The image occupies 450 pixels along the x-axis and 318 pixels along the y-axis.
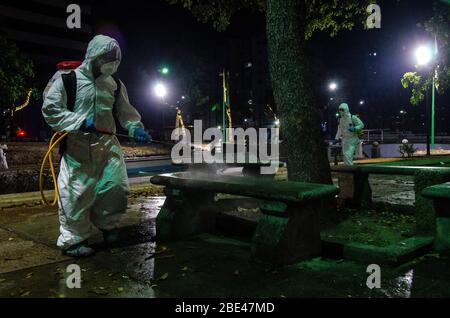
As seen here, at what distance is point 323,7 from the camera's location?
955cm

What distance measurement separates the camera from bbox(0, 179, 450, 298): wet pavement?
353 cm

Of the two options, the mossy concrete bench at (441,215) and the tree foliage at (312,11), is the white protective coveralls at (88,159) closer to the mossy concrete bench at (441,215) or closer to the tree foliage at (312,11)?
the mossy concrete bench at (441,215)

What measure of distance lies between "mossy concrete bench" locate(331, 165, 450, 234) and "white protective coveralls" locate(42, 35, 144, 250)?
3561mm

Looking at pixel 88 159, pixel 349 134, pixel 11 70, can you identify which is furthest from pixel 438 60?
pixel 11 70

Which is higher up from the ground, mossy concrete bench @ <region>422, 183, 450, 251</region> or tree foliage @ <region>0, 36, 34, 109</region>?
tree foliage @ <region>0, 36, 34, 109</region>

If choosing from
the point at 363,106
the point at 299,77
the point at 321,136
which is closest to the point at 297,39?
the point at 299,77

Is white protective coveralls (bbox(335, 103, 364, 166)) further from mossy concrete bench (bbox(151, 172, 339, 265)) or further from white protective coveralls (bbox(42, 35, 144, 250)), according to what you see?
white protective coveralls (bbox(42, 35, 144, 250))

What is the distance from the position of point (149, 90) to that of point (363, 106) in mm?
51036

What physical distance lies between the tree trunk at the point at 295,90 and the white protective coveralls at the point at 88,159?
7.70 feet

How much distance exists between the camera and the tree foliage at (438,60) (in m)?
12.9
